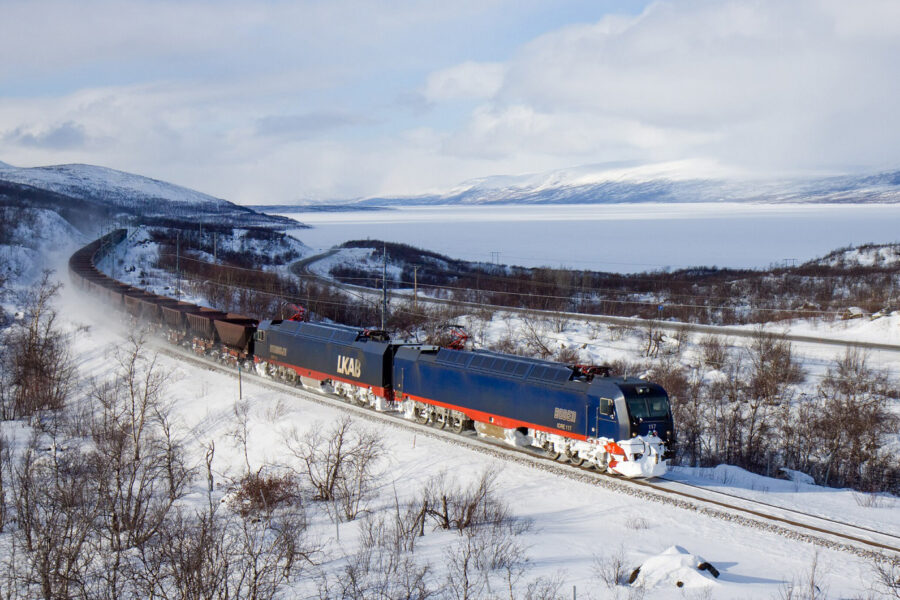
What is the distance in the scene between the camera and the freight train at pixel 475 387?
22.5 metres

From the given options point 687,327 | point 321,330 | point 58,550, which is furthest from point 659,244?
point 58,550

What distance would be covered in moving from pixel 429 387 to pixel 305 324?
1132 cm

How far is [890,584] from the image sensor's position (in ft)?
49.7

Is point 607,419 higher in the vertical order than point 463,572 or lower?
higher

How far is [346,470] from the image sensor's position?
1058 inches

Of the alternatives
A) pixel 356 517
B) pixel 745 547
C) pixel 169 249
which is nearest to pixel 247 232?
pixel 169 249

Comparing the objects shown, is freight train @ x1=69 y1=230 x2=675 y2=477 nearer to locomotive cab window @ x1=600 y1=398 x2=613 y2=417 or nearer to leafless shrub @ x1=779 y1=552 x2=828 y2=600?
locomotive cab window @ x1=600 y1=398 x2=613 y2=417

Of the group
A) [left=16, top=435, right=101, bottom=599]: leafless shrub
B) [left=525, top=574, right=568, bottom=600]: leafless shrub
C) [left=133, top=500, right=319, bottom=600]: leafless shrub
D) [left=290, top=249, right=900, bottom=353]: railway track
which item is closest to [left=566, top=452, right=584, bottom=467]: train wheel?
[left=525, top=574, right=568, bottom=600]: leafless shrub

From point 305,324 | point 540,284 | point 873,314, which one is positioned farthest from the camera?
point 540,284

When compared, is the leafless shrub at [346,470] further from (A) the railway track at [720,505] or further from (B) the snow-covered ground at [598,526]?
(A) the railway track at [720,505]

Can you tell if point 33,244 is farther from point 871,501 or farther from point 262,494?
point 871,501

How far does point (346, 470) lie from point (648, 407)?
11.4m

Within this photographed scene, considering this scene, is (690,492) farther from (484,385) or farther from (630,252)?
(630,252)

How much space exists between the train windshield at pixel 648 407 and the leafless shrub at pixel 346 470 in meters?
9.03
